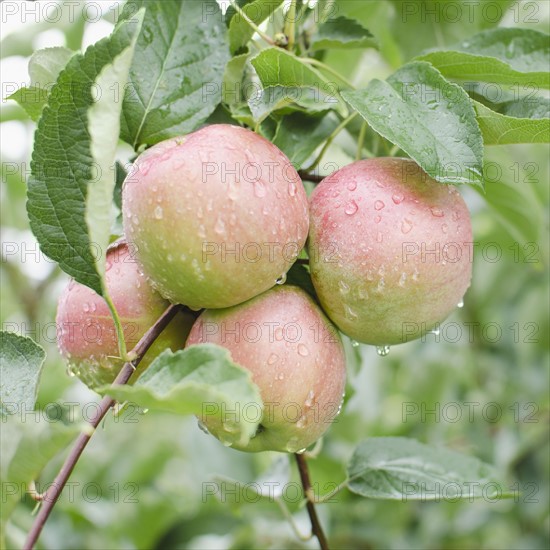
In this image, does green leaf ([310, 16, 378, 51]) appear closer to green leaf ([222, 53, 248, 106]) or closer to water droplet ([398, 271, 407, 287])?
green leaf ([222, 53, 248, 106])

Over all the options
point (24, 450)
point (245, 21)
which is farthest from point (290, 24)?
point (24, 450)

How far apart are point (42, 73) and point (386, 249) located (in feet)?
1.70

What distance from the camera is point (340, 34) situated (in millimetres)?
1103

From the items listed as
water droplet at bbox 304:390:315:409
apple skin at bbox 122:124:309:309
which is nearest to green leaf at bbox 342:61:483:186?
apple skin at bbox 122:124:309:309

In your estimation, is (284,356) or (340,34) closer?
(284,356)

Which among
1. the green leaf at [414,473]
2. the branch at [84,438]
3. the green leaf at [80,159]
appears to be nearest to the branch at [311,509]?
the green leaf at [414,473]

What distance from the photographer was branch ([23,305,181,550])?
2.55ft

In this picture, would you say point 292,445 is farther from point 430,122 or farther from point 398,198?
point 430,122

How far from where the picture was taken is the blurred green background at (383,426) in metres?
1.73

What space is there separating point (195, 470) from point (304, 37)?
1.13 meters

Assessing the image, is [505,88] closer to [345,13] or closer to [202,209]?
[345,13]

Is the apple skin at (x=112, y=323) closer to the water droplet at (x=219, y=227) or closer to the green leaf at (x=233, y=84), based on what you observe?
the water droplet at (x=219, y=227)

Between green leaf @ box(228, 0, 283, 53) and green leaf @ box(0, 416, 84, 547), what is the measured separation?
56 centimetres

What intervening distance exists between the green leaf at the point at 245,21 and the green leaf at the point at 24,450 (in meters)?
0.56
